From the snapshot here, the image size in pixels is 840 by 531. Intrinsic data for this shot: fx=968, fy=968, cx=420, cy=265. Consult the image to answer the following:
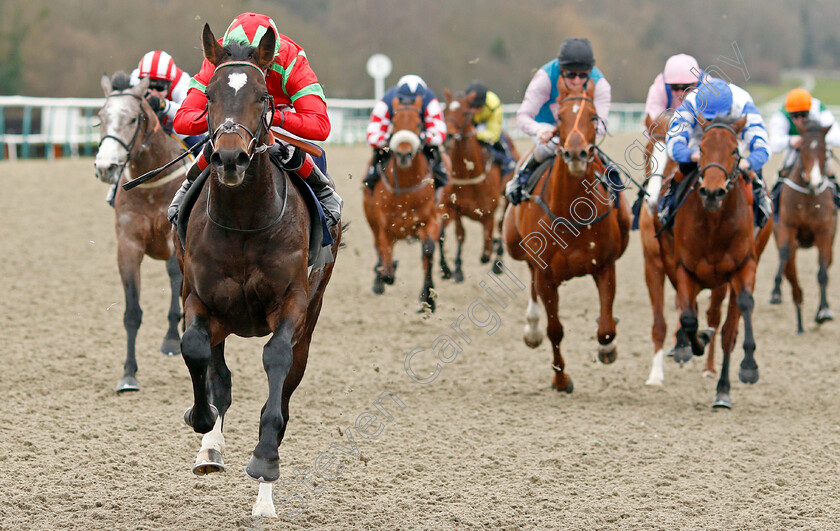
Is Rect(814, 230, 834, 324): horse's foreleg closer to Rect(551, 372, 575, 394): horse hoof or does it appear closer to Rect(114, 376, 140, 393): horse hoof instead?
Rect(551, 372, 575, 394): horse hoof

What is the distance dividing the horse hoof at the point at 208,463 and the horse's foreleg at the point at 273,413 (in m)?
0.18

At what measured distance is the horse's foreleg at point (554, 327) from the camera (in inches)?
259

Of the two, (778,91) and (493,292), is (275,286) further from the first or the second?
(778,91)

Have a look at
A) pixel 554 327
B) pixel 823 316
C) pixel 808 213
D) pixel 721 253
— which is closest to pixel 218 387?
pixel 554 327

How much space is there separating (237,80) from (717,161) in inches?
135

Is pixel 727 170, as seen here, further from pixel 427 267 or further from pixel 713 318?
pixel 427 267

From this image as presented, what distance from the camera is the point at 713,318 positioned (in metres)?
7.29

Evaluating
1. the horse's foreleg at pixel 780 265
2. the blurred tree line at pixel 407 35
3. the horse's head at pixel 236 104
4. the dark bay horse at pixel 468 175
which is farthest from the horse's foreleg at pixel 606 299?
the blurred tree line at pixel 407 35

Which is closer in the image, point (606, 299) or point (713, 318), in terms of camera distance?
point (606, 299)

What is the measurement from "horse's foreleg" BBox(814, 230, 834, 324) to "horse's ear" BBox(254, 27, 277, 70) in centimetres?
727

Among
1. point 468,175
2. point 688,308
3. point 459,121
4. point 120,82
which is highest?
point 459,121

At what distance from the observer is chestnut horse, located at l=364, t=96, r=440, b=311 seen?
9.53 metres

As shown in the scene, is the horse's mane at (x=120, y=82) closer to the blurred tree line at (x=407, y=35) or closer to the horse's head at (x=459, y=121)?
the horse's head at (x=459, y=121)

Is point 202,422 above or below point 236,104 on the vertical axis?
below
